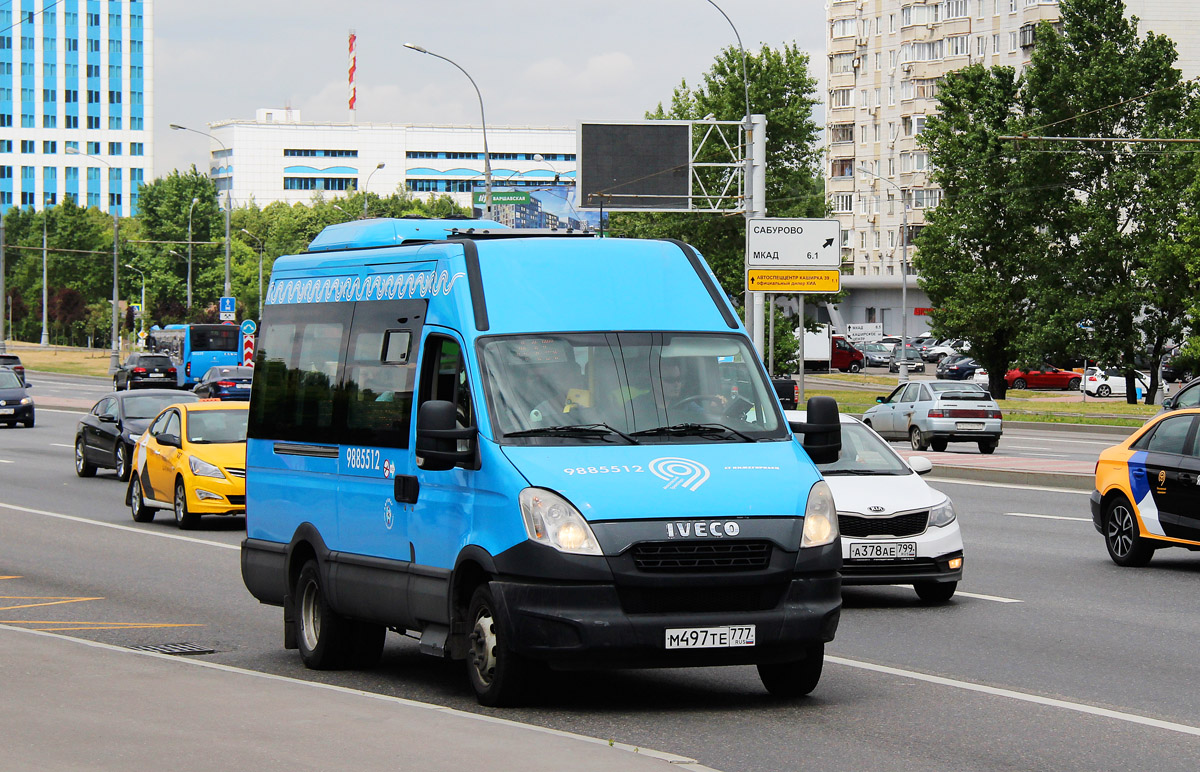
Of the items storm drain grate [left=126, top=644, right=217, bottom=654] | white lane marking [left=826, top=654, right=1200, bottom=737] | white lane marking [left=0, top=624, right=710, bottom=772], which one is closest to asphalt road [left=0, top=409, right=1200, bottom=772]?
white lane marking [left=826, top=654, right=1200, bottom=737]

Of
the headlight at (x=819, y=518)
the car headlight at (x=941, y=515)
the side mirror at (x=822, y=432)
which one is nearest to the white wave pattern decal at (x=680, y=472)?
the headlight at (x=819, y=518)

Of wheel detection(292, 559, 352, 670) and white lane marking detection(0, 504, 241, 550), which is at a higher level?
wheel detection(292, 559, 352, 670)

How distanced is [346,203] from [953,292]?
107061 millimetres

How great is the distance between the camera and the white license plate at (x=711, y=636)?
26.1ft

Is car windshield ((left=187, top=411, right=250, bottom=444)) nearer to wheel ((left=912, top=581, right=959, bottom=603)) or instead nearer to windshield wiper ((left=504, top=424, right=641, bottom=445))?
wheel ((left=912, top=581, right=959, bottom=603))

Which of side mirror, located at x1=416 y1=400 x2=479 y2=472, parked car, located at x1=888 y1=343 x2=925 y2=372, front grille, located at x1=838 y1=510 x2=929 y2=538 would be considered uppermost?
parked car, located at x1=888 y1=343 x2=925 y2=372

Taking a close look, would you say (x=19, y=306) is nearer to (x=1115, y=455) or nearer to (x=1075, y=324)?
(x=1075, y=324)

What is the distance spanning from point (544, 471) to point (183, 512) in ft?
43.9

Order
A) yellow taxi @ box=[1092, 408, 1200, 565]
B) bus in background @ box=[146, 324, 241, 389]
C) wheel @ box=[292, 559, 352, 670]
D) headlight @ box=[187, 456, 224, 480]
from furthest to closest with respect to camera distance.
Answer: bus in background @ box=[146, 324, 241, 389] → headlight @ box=[187, 456, 224, 480] → yellow taxi @ box=[1092, 408, 1200, 565] → wheel @ box=[292, 559, 352, 670]

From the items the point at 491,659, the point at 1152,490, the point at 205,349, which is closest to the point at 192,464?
the point at 1152,490

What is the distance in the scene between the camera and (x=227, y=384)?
2003 inches

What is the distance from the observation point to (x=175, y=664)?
31.1ft

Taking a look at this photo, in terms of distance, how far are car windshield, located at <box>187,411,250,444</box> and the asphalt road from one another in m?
2.54

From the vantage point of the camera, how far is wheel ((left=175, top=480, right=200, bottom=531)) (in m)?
20.4
